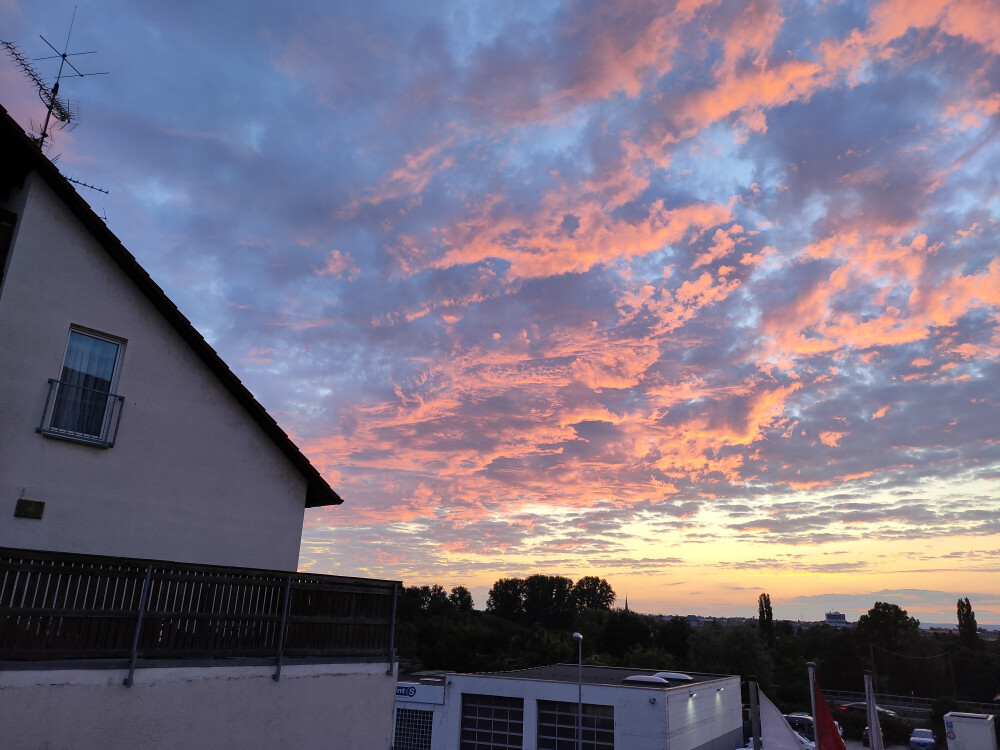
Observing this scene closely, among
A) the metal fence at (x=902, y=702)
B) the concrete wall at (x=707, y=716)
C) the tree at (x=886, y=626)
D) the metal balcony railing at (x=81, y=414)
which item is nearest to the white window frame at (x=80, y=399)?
the metal balcony railing at (x=81, y=414)

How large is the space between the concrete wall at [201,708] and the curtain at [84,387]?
5524 mm

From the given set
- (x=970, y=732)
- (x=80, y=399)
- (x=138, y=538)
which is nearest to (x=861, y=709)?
(x=970, y=732)

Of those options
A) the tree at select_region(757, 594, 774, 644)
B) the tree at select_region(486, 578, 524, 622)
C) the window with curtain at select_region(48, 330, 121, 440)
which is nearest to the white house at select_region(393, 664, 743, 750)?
the window with curtain at select_region(48, 330, 121, 440)

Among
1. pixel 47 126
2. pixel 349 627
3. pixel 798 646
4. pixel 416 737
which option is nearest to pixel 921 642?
pixel 798 646

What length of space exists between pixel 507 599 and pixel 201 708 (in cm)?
15058

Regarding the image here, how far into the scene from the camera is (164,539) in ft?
45.5

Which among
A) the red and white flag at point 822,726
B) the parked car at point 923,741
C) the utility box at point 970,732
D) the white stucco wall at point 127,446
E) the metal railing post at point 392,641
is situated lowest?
the parked car at point 923,741

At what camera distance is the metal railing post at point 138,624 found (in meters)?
9.67

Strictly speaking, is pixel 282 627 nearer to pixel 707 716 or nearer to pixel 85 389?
pixel 85 389

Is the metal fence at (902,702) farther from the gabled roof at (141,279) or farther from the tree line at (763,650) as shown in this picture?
the gabled roof at (141,279)

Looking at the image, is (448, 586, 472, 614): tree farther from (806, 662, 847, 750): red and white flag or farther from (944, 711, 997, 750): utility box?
(806, 662, 847, 750): red and white flag

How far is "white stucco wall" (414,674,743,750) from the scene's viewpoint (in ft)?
120

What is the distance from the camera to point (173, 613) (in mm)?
10609

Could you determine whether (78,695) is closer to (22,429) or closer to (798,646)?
(22,429)
